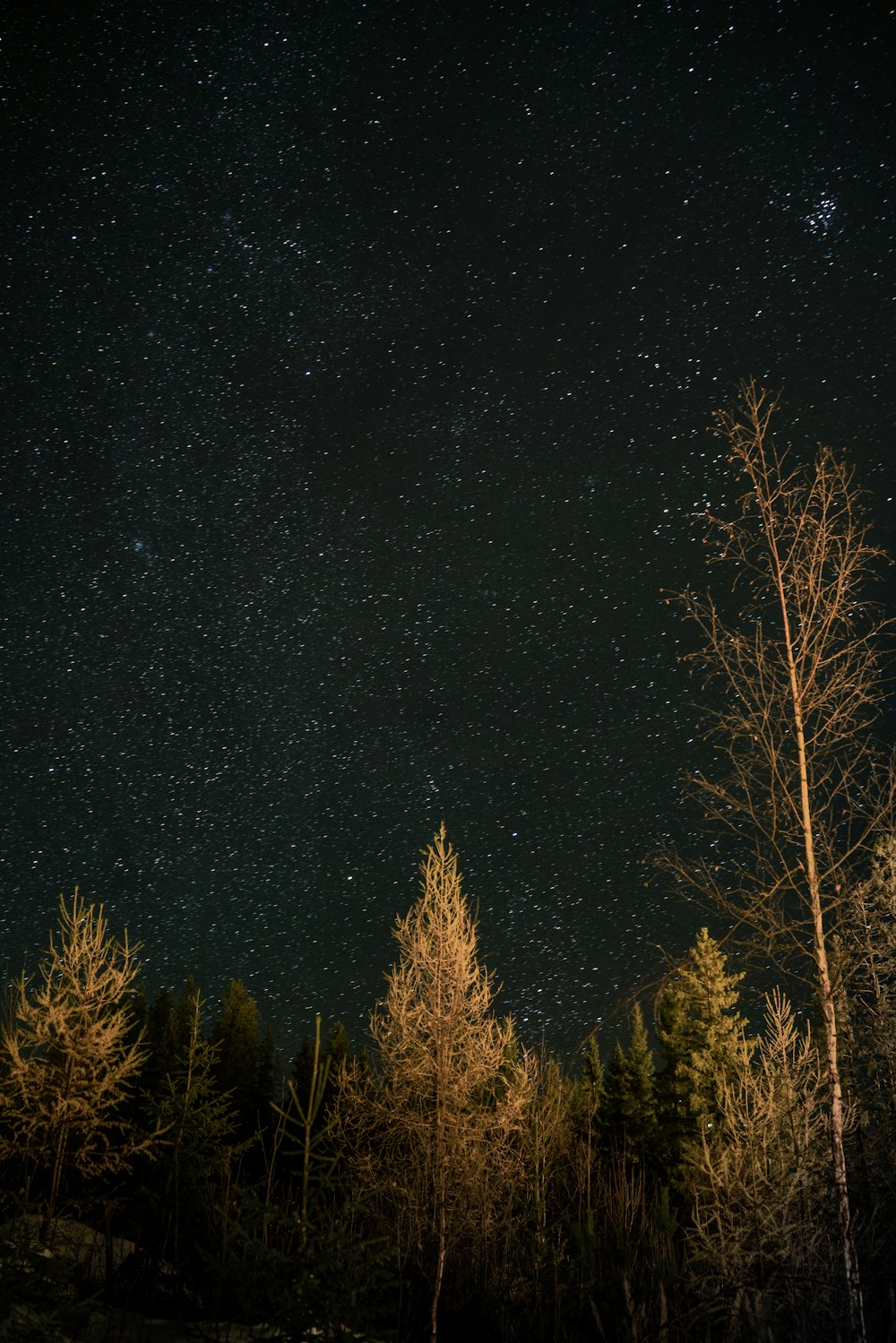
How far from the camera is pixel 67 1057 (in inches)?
628

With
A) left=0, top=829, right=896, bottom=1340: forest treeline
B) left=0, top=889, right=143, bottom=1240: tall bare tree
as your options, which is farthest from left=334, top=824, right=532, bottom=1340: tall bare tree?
left=0, top=889, right=143, bottom=1240: tall bare tree

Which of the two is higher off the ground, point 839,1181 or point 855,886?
→ point 855,886

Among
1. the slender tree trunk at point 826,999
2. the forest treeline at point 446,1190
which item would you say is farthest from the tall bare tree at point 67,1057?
the slender tree trunk at point 826,999

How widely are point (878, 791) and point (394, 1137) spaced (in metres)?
9.47

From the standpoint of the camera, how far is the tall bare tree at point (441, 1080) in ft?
43.9

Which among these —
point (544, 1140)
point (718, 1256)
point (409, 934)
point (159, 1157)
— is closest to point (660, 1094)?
point (544, 1140)

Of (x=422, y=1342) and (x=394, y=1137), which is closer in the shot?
(x=422, y=1342)

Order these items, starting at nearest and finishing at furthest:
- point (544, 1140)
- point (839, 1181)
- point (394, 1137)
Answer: point (839, 1181)
point (394, 1137)
point (544, 1140)

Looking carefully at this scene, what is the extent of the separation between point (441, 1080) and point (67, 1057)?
6566mm

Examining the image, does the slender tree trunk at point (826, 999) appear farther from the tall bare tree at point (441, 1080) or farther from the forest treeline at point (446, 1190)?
the tall bare tree at point (441, 1080)

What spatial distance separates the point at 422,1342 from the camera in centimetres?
1292

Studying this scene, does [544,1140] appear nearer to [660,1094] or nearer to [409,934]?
[660,1094]

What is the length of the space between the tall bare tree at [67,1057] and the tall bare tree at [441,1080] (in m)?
4.31

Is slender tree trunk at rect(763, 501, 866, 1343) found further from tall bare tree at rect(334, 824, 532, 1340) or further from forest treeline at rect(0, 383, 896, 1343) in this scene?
tall bare tree at rect(334, 824, 532, 1340)
